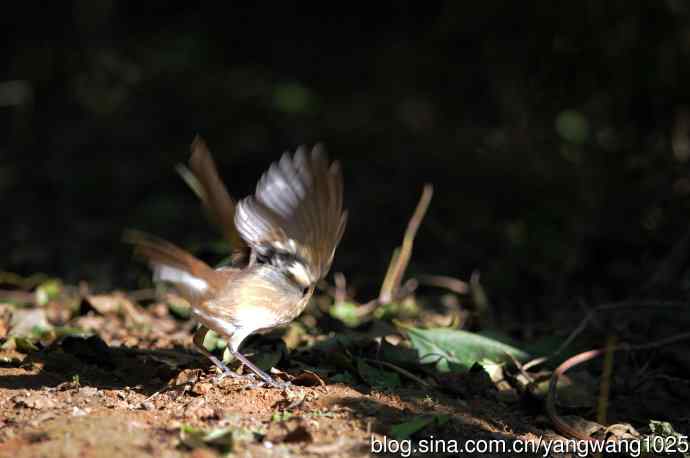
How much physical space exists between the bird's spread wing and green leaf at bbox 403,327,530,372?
2.21 ft

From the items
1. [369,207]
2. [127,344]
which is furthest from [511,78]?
[127,344]

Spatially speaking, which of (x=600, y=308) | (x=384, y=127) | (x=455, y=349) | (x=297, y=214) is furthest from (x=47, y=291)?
(x=384, y=127)

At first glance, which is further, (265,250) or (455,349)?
(455,349)

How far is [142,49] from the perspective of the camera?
28.4 feet

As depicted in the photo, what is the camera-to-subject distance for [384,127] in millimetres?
7637

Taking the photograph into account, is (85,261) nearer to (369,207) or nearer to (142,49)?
(369,207)

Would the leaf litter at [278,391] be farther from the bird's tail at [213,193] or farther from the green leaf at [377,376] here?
the bird's tail at [213,193]

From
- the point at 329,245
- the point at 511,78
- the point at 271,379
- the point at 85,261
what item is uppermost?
the point at 511,78

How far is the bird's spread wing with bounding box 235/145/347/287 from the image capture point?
3.13 meters

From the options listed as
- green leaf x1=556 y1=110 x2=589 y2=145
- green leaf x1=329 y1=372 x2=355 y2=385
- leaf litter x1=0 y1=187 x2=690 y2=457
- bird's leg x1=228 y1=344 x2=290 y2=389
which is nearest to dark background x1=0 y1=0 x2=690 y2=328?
green leaf x1=556 y1=110 x2=589 y2=145

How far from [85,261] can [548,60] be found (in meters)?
3.43

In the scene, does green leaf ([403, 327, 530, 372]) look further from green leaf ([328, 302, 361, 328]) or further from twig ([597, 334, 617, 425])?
green leaf ([328, 302, 361, 328])

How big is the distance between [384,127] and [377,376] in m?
4.38

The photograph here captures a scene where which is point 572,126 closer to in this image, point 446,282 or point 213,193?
point 446,282
